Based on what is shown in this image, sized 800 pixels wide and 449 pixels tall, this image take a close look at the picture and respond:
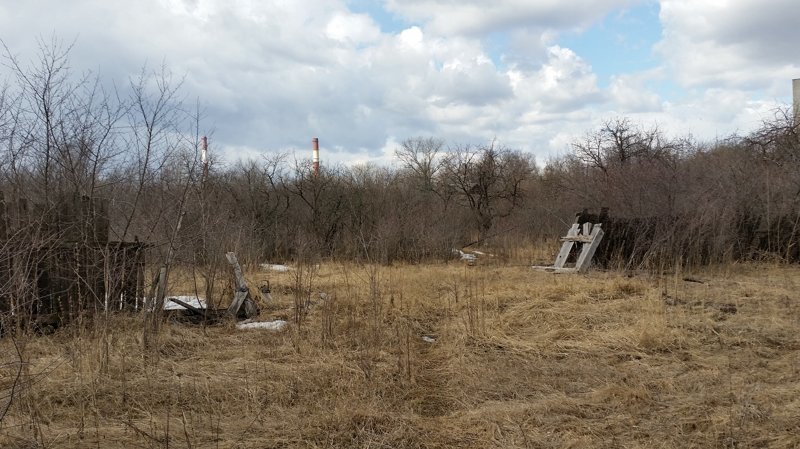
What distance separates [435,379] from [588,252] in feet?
24.3

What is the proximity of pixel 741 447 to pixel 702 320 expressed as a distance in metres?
3.75

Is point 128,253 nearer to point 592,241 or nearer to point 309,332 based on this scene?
point 309,332

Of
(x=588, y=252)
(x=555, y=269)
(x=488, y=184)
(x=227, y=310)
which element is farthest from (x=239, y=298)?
(x=488, y=184)

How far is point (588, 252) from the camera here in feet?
38.7

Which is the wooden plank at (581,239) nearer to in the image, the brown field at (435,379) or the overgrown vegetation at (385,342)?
the overgrown vegetation at (385,342)

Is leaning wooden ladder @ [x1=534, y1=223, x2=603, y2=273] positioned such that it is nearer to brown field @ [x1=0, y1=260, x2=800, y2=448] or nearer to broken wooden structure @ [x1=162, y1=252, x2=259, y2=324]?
brown field @ [x1=0, y1=260, x2=800, y2=448]

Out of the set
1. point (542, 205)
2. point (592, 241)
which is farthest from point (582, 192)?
point (592, 241)

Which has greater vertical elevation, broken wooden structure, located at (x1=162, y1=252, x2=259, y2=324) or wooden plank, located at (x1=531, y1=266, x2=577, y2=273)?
wooden plank, located at (x1=531, y1=266, x2=577, y2=273)

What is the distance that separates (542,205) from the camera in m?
21.9

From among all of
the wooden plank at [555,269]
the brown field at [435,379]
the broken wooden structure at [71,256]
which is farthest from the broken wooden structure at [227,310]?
the wooden plank at [555,269]

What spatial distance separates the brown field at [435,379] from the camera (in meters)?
3.91

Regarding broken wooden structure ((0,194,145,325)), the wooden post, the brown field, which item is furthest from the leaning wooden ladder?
broken wooden structure ((0,194,145,325))

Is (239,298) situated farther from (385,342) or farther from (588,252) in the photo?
(588,252)

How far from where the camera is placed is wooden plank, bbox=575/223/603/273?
11.7 meters
